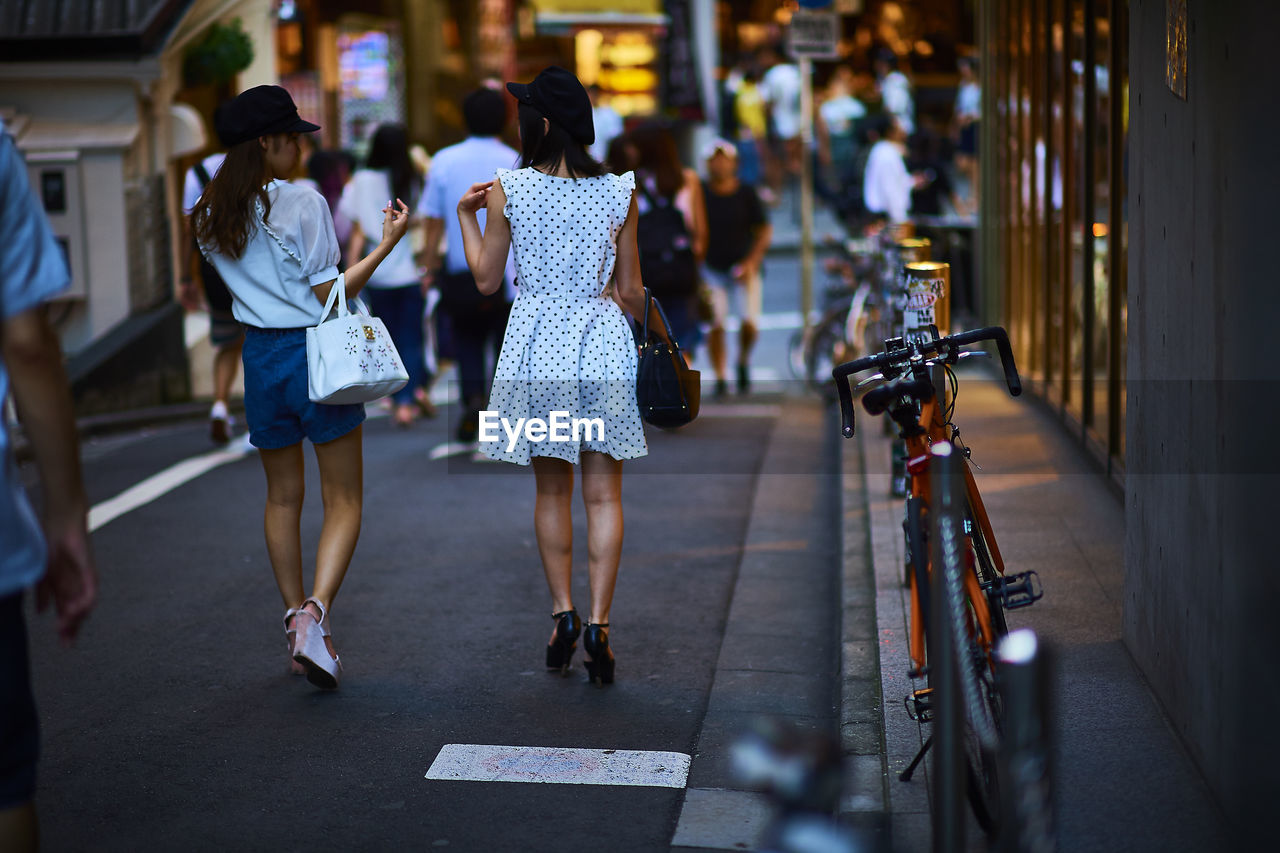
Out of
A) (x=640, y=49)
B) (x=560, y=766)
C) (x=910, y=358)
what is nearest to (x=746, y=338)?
(x=560, y=766)

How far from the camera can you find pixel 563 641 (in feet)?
17.8

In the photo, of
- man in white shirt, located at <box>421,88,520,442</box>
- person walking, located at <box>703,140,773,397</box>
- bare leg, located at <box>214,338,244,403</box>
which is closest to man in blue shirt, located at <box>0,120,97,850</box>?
man in white shirt, located at <box>421,88,520,442</box>

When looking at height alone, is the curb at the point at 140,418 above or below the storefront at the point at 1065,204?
below

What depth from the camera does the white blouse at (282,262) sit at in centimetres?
524

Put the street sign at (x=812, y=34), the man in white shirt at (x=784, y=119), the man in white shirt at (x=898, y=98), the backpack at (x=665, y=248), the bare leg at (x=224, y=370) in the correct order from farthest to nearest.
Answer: the man in white shirt at (x=784, y=119), the man in white shirt at (x=898, y=98), the street sign at (x=812, y=34), the backpack at (x=665, y=248), the bare leg at (x=224, y=370)

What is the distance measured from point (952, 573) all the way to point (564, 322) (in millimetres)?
2107

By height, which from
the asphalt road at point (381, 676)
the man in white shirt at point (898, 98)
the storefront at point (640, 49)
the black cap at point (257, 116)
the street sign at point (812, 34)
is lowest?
the asphalt road at point (381, 676)

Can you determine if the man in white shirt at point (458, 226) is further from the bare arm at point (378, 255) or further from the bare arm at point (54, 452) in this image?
the bare arm at point (54, 452)

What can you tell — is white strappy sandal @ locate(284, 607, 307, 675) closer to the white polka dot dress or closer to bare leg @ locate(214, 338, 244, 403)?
the white polka dot dress

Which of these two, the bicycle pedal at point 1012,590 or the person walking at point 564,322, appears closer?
the bicycle pedal at point 1012,590

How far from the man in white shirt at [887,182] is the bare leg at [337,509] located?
9460 mm

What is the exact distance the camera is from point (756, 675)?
5656 mm

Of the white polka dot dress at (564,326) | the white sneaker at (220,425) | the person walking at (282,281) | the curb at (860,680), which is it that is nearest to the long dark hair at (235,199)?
the person walking at (282,281)

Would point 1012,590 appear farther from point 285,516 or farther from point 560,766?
point 285,516
